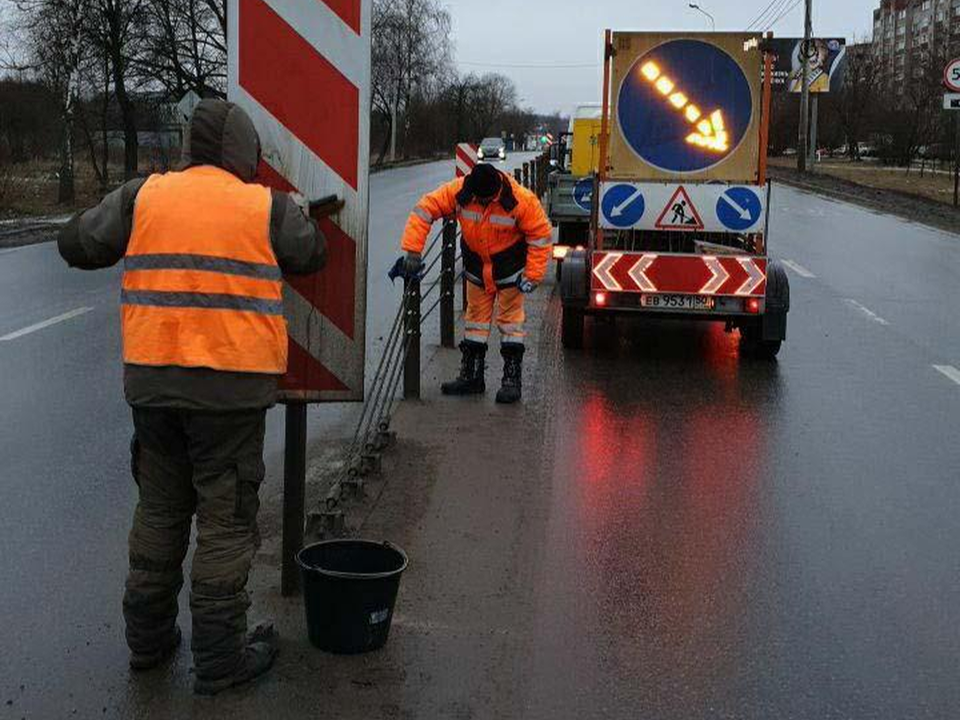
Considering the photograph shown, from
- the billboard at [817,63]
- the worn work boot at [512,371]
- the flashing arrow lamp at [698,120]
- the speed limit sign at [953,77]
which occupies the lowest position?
the worn work boot at [512,371]

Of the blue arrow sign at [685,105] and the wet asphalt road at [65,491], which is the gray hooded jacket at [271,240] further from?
the blue arrow sign at [685,105]

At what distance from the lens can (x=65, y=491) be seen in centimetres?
646

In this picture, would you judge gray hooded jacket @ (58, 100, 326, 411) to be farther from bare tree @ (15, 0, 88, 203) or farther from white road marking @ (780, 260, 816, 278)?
bare tree @ (15, 0, 88, 203)

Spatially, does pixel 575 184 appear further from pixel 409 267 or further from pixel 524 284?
pixel 409 267

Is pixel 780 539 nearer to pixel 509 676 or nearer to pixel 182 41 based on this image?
pixel 509 676

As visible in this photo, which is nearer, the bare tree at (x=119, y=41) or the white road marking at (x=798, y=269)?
the white road marking at (x=798, y=269)

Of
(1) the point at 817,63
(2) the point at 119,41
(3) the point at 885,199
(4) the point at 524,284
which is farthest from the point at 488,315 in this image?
(1) the point at 817,63

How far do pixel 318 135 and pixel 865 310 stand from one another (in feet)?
36.2

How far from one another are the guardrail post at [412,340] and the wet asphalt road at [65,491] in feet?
1.74

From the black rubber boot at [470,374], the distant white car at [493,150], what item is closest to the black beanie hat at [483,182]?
the black rubber boot at [470,374]

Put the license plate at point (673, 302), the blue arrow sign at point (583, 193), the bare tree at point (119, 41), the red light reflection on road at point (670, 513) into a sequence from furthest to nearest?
the bare tree at point (119, 41) → the blue arrow sign at point (583, 193) → the license plate at point (673, 302) → the red light reflection on road at point (670, 513)

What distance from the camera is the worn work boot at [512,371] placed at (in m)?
8.92

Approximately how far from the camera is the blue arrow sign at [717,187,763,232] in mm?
11352

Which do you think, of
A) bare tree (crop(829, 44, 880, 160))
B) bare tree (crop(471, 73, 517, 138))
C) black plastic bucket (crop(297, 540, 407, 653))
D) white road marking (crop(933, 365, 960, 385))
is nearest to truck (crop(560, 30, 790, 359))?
white road marking (crop(933, 365, 960, 385))
